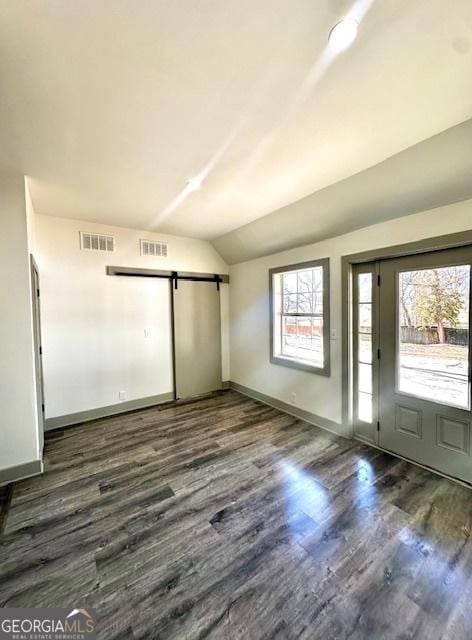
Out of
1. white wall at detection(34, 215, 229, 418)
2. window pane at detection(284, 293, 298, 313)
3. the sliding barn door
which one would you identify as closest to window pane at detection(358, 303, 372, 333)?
window pane at detection(284, 293, 298, 313)

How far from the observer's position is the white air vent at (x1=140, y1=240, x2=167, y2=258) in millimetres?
4087

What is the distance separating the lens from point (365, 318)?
297 centimetres

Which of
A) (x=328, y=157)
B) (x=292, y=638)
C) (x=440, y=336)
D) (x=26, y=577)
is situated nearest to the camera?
(x=292, y=638)

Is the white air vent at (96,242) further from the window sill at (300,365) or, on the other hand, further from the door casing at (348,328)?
the door casing at (348,328)

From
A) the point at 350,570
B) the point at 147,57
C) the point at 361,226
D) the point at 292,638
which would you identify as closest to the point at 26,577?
the point at 292,638

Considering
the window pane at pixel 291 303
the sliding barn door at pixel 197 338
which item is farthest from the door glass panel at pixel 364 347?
the sliding barn door at pixel 197 338

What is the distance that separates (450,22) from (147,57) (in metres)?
1.37

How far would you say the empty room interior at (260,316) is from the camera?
125 cm

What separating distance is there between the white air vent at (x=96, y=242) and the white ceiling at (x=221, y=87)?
3.72ft

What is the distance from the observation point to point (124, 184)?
2584mm

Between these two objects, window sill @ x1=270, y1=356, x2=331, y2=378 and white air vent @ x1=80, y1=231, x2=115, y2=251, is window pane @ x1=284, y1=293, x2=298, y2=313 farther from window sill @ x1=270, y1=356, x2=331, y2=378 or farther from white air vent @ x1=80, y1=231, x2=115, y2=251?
white air vent @ x1=80, y1=231, x2=115, y2=251

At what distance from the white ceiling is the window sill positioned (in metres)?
2.22

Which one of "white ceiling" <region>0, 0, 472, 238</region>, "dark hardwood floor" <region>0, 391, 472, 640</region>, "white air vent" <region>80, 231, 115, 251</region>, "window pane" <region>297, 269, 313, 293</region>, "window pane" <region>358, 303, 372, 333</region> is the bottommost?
"dark hardwood floor" <region>0, 391, 472, 640</region>

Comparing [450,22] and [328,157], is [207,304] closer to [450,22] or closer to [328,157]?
[328,157]
